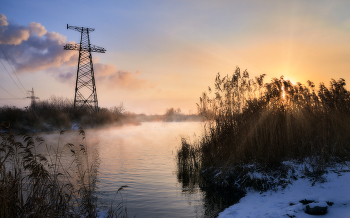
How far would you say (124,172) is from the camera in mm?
9125

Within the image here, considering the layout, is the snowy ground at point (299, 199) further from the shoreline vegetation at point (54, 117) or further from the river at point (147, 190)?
the shoreline vegetation at point (54, 117)

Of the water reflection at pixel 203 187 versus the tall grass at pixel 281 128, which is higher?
the tall grass at pixel 281 128

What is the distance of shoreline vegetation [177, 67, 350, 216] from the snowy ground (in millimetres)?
228

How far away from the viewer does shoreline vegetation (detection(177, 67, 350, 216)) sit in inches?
233

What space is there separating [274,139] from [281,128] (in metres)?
0.46

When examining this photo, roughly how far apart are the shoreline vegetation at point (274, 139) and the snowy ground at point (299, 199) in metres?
0.23

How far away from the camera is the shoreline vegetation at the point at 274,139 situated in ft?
19.5

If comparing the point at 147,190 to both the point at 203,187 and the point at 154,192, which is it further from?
the point at 203,187

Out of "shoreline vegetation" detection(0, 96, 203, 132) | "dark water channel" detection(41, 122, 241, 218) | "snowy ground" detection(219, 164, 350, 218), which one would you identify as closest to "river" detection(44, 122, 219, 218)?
"dark water channel" detection(41, 122, 241, 218)

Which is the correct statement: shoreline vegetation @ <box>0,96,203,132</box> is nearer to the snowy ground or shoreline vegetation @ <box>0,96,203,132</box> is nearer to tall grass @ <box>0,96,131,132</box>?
tall grass @ <box>0,96,131,132</box>

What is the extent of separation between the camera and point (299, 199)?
476cm

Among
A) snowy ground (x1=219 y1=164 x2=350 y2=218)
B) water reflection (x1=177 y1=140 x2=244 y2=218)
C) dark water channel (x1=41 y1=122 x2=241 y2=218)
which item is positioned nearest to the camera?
snowy ground (x1=219 y1=164 x2=350 y2=218)

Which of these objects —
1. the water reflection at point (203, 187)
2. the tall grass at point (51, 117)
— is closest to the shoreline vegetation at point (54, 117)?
the tall grass at point (51, 117)

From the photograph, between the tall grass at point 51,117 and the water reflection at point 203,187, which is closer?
the water reflection at point 203,187
